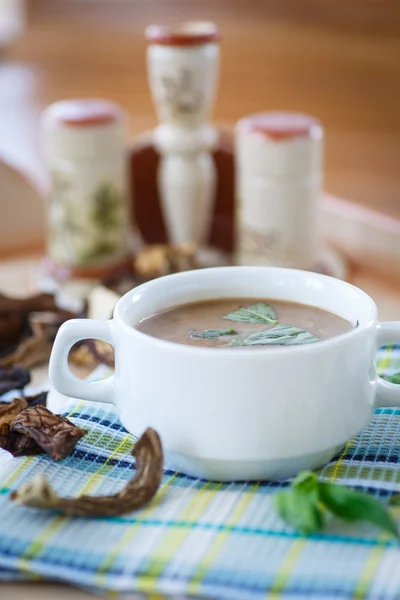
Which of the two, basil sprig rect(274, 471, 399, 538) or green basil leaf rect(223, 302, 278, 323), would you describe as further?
green basil leaf rect(223, 302, 278, 323)

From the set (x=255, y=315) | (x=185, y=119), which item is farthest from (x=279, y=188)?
(x=255, y=315)

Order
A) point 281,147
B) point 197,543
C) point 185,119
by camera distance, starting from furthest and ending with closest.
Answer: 1. point 185,119
2. point 281,147
3. point 197,543

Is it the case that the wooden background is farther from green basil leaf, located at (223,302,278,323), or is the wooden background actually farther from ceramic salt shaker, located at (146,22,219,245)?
green basil leaf, located at (223,302,278,323)

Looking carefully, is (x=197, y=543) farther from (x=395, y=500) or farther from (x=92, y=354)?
(x=92, y=354)

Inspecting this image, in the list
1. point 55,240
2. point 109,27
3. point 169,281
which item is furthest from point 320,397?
point 109,27

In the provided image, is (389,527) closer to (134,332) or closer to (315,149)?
(134,332)

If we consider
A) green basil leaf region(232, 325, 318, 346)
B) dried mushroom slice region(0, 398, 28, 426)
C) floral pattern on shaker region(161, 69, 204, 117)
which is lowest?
dried mushroom slice region(0, 398, 28, 426)

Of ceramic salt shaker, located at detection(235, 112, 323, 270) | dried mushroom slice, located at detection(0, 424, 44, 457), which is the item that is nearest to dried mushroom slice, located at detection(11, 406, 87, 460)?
dried mushroom slice, located at detection(0, 424, 44, 457)
